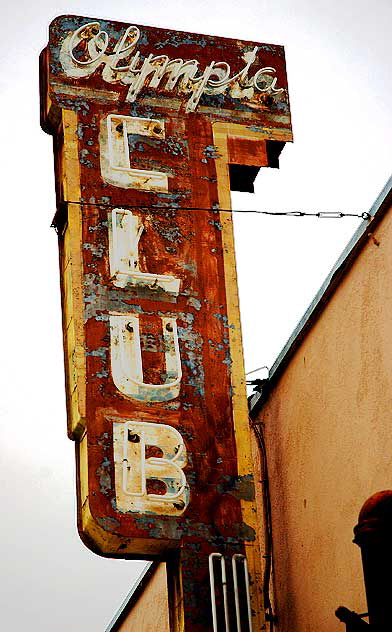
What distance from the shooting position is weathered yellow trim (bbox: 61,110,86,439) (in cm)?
1355

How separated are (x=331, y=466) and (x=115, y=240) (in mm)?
2994

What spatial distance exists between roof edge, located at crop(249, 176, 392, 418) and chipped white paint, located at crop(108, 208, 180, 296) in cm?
143

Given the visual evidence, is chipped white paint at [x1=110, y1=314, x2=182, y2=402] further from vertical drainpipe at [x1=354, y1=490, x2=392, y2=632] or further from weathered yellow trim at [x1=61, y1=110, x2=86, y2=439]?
vertical drainpipe at [x1=354, y1=490, x2=392, y2=632]

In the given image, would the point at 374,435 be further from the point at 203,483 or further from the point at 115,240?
the point at 115,240

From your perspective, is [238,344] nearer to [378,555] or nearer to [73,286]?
[73,286]

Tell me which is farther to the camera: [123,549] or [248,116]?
[248,116]

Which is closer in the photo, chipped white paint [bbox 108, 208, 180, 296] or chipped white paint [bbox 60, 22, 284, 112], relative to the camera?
chipped white paint [bbox 108, 208, 180, 296]

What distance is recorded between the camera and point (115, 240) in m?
14.4

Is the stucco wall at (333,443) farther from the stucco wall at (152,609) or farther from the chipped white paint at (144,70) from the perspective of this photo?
the stucco wall at (152,609)

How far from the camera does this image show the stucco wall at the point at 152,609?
1817 cm

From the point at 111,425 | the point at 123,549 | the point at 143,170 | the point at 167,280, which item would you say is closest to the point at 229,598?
Result: the point at 123,549

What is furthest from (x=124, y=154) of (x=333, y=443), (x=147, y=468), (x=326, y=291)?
(x=333, y=443)

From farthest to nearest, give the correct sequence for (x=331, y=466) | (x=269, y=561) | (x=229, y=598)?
(x=269, y=561) → (x=331, y=466) → (x=229, y=598)

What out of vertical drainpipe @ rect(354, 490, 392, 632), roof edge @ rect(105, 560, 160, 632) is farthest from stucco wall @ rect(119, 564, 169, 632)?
vertical drainpipe @ rect(354, 490, 392, 632)
